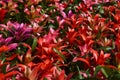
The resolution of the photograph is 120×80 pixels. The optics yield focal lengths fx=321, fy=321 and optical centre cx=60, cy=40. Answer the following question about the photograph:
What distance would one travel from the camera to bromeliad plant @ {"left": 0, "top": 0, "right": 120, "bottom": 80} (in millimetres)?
2582

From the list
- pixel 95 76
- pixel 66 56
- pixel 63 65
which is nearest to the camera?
pixel 95 76

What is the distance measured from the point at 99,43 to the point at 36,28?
2.50ft

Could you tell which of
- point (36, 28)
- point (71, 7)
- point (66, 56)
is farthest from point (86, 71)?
point (71, 7)

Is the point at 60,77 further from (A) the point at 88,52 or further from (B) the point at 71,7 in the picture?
(B) the point at 71,7

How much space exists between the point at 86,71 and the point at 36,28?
1087mm

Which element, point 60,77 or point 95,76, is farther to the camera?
point 95,76

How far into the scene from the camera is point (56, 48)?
3.09 metres

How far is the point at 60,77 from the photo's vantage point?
237 cm

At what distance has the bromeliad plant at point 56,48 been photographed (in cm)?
258

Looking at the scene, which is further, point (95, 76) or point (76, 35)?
point (76, 35)

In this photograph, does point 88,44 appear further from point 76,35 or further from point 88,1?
point 88,1

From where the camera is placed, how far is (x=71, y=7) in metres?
5.09

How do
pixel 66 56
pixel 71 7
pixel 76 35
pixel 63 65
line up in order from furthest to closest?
pixel 71 7 → pixel 76 35 → pixel 66 56 → pixel 63 65

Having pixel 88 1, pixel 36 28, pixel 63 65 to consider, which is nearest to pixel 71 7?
pixel 88 1
